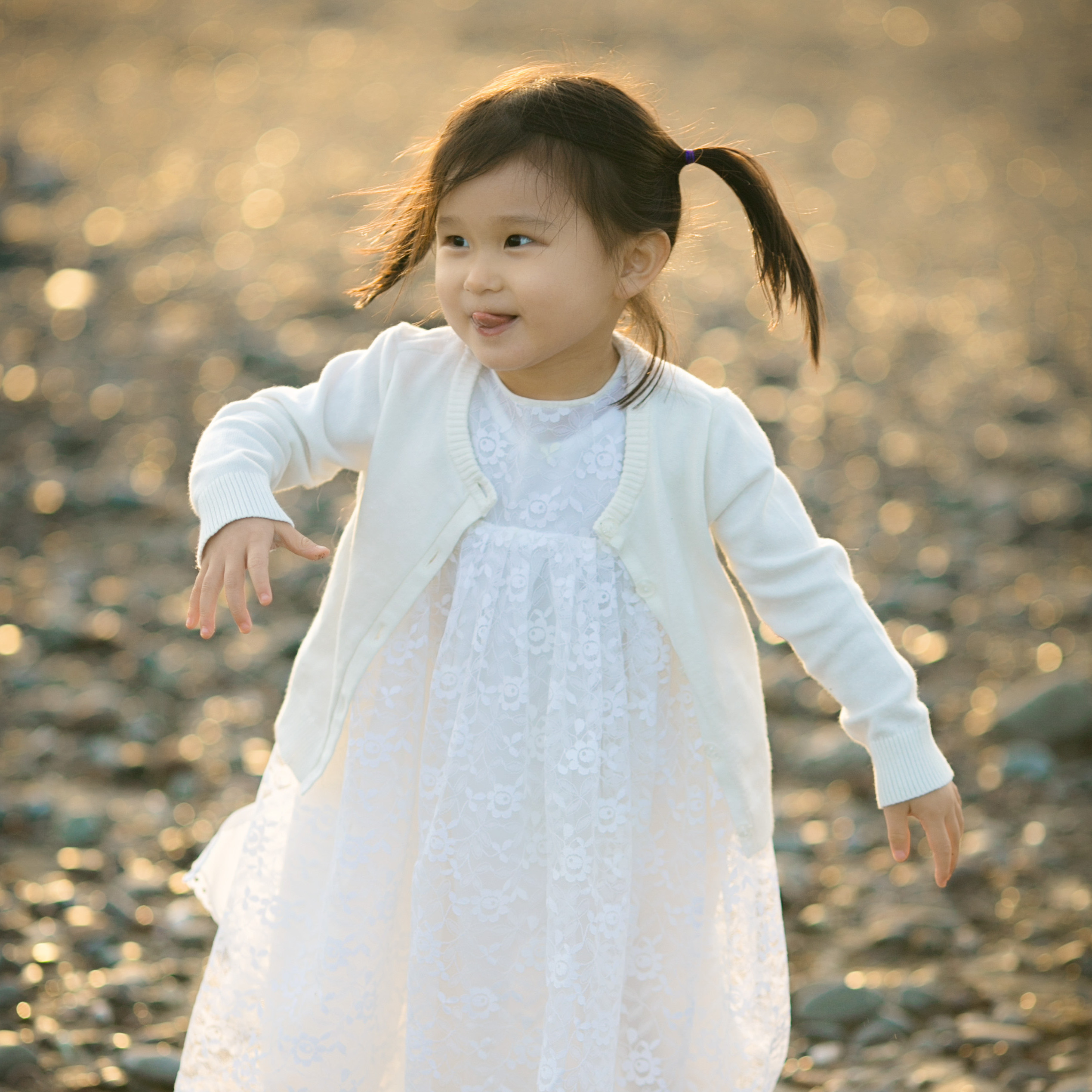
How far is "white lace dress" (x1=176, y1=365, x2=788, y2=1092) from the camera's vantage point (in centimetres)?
189

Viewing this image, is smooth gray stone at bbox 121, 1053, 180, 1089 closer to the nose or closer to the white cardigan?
the white cardigan

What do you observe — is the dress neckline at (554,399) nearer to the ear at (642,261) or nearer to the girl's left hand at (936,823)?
the ear at (642,261)

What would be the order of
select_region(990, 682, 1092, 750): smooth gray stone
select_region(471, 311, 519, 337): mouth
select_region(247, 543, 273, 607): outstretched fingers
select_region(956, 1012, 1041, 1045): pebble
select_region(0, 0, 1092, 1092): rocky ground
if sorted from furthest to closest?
select_region(990, 682, 1092, 750): smooth gray stone < select_region(0, 0, 1092, 1092): rocky ground < select_region(956, 1012, 1041, 1045): pebble < select_region(471, 311, 519, 337): mouth < select_region(247, 543, 273, 607): outstretched fingers

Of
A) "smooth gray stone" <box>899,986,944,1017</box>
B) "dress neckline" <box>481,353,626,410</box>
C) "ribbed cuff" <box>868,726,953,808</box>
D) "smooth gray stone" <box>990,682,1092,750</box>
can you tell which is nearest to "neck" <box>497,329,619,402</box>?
"dress neckline" <box>481,353,626,410</box>

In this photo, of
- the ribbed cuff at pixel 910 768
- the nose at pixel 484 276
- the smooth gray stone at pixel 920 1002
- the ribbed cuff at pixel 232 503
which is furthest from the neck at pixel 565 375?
the smooth gray stone at pixel 920 1002

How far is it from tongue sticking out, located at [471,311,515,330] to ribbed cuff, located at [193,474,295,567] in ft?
1.13

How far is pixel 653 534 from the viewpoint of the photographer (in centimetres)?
188

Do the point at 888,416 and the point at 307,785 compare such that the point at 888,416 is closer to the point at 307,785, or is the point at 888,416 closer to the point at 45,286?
the point at 45,286

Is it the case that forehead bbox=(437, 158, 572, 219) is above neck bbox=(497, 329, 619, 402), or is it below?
above

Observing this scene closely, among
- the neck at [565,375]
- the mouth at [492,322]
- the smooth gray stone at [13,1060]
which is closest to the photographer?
→ the mouth at [492,322]

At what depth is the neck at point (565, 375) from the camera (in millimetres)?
1923

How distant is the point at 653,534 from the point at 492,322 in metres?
0.35

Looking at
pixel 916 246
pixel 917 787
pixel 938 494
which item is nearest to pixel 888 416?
pixel 938 494

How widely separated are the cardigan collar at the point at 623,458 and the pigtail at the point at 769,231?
221mm
